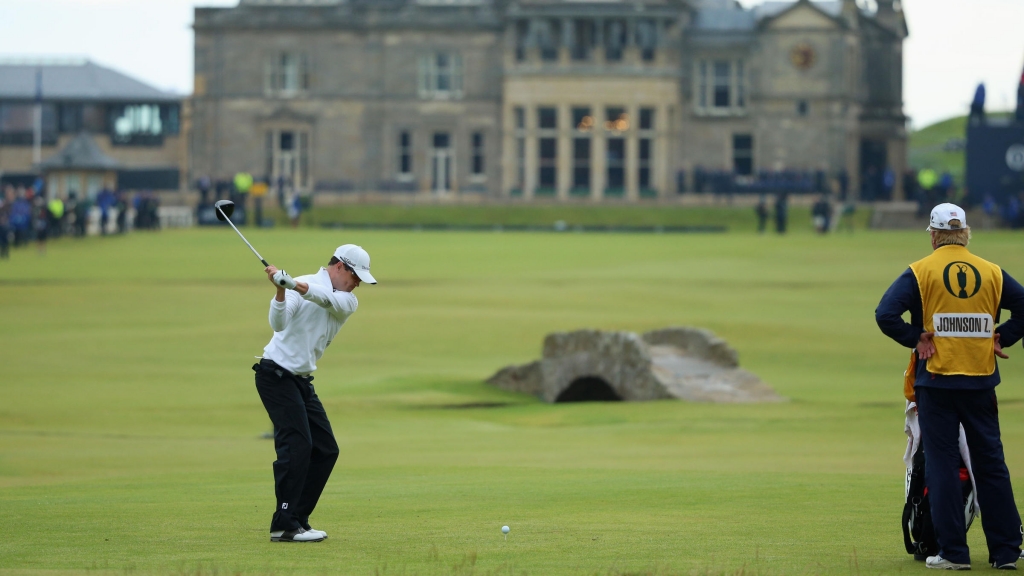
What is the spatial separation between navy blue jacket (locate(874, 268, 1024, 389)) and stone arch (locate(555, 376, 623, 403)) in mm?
14582

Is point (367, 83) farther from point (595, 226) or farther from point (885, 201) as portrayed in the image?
point (885, 201)

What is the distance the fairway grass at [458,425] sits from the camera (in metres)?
10.0

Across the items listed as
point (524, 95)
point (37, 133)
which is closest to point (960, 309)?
point (524, 95)

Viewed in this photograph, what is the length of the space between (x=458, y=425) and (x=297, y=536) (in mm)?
11294

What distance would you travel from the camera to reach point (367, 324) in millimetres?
35312

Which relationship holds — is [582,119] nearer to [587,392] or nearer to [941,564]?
[587,392]

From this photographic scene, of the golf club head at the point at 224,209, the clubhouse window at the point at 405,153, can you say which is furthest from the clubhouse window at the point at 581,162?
the golf club head at the point at 224,209

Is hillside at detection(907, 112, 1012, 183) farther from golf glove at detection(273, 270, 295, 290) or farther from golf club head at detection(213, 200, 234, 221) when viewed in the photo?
golf glove at detection(273, 270, 295, 290)

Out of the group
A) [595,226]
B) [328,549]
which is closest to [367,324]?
[328,549]

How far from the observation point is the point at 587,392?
80.2ft

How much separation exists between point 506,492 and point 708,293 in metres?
28.7

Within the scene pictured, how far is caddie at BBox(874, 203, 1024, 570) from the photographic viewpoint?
372 inches

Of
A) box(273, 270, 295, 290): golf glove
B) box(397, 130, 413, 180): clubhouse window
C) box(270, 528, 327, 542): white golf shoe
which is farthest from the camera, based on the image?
box(397, 130, 413, 180): clubhouse window

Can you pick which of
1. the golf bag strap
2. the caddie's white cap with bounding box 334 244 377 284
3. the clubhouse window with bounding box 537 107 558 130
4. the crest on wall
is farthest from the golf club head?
the crest on wall
